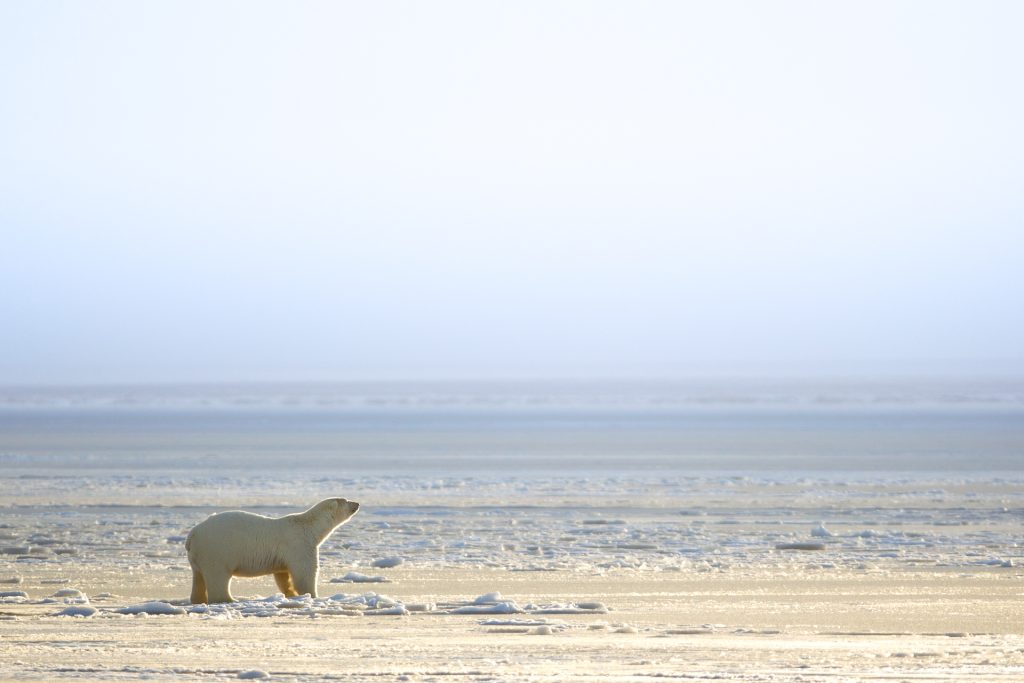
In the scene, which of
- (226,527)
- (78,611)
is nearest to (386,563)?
(226,527)

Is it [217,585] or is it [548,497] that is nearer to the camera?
[217,585]

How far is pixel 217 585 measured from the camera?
11773 millimetres

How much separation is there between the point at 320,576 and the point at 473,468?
58.0 ft

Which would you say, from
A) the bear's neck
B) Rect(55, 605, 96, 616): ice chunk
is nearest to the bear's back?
the bear's neck

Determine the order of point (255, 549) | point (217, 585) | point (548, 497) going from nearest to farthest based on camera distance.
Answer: point (217, 585), point (255, 549), point (548, 497)

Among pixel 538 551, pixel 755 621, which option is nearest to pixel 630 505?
pixel 538 551

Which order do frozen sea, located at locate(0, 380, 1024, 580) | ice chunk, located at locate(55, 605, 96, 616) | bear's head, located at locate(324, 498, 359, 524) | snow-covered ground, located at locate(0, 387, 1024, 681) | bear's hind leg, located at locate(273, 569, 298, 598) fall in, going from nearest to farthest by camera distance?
snow-covered ground, located at locate(0, 387, 1024, 681) < ice chunk, located at locate(55, 605, 96, 616) < bear's hind leg, located at locate(273, 569, 298, 598) < bear's head, located at locate(324, 498, 359, 524) < frozen sea, located at locate(0, 380, 1024, 580)

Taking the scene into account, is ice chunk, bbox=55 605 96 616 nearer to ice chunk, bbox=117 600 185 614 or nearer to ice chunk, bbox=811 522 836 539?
ice chunk, bbox=117 600 185 614

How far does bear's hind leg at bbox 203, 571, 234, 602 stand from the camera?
11766 mm

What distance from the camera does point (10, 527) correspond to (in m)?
19.5

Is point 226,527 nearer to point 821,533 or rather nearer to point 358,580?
point 358,580

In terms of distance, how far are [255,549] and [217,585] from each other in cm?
47

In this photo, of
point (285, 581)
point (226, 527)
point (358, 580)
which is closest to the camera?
point (226, 527)

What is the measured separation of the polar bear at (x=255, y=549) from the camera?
11789 millimetres
